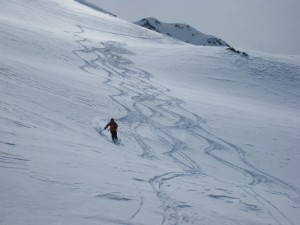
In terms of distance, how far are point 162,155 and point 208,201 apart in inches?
199

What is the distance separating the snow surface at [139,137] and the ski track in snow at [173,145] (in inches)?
2.7

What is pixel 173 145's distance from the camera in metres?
16.7

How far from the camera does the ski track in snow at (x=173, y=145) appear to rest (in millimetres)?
10180

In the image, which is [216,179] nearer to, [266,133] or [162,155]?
[162,155]

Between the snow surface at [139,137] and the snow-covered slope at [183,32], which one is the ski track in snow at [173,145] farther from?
the snow-covered slope at [183,32]

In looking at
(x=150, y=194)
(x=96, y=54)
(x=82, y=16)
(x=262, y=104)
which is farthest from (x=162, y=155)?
(x=82, y=16)

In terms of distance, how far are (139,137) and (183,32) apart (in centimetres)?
16742

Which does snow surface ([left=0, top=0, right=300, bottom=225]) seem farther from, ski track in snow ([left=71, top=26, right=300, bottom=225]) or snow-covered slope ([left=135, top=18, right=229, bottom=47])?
snow-covered slope ([left=135, top=18, right=229, bottom=47])

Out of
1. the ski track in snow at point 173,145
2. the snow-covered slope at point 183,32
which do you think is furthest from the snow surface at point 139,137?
the snow-covered slope at point 183,32

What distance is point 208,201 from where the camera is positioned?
32.5 ft

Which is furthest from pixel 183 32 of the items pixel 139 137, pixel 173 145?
pixel 139 137

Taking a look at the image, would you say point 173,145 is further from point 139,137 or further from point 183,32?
point 183,32

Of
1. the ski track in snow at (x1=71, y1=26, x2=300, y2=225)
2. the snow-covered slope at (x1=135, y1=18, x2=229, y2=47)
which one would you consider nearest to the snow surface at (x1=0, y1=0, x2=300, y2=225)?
the ski track in snow at (x1=71, y1=26, x2=300, y2=225)

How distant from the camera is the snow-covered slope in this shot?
170 metres
